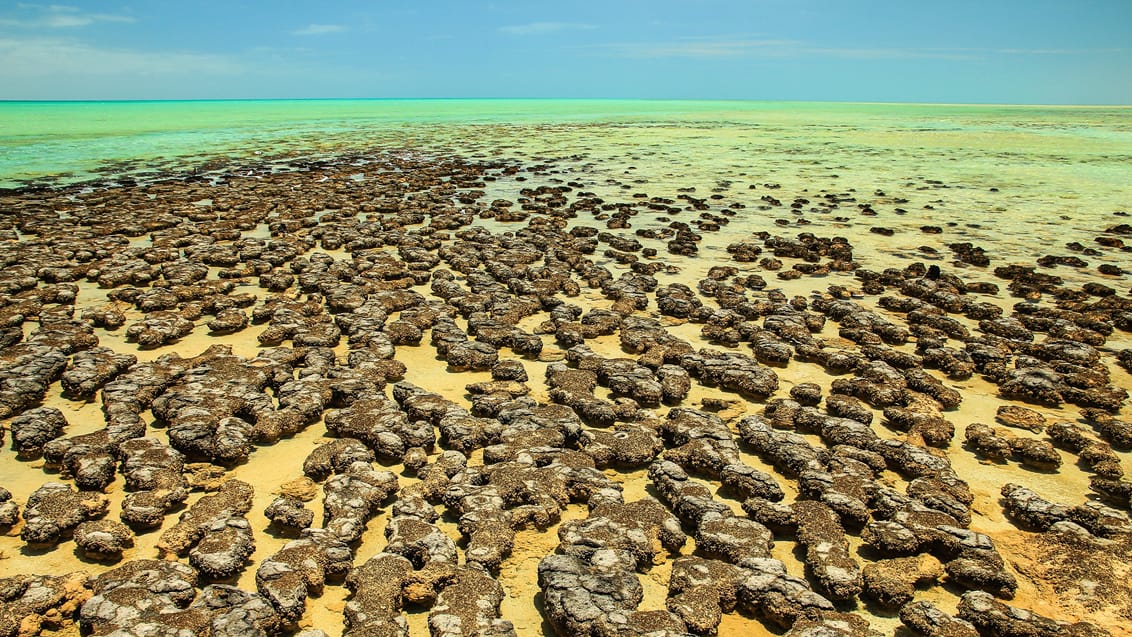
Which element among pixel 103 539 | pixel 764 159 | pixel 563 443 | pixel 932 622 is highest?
pixel 764 159

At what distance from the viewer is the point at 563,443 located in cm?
551

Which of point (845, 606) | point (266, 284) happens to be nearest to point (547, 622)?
point (845, 606)

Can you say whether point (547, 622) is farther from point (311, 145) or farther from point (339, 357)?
point (311, 145)

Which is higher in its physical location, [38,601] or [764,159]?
Result: [764,159]

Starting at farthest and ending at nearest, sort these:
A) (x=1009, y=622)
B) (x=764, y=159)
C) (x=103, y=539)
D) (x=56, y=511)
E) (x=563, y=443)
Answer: (x=764, y=159), (x=563, y=443), (x=56, y=511), (x=103, y=539), (x=1009, y=622)

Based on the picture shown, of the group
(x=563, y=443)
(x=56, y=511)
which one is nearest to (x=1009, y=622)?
(x=563, y=443)

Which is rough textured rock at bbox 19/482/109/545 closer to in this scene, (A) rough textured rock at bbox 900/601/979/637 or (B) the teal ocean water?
(A) rough textured rock at bbox 900/601/979/637

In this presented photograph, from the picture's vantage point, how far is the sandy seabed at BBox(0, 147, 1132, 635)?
385cm

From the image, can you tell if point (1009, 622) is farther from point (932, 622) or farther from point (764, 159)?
point (764, 159)

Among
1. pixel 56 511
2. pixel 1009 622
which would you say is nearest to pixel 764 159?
pixel 1009 622

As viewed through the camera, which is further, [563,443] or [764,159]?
[764,159]

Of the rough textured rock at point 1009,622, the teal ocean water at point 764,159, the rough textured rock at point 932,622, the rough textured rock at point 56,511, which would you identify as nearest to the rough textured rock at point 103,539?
the rough textured rock at point 56,511

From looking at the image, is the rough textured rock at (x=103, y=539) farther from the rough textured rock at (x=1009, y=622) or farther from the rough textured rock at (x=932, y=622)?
the rough textured rock at (x=1009, y=622)

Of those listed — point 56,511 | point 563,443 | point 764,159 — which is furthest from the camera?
point 764,159
